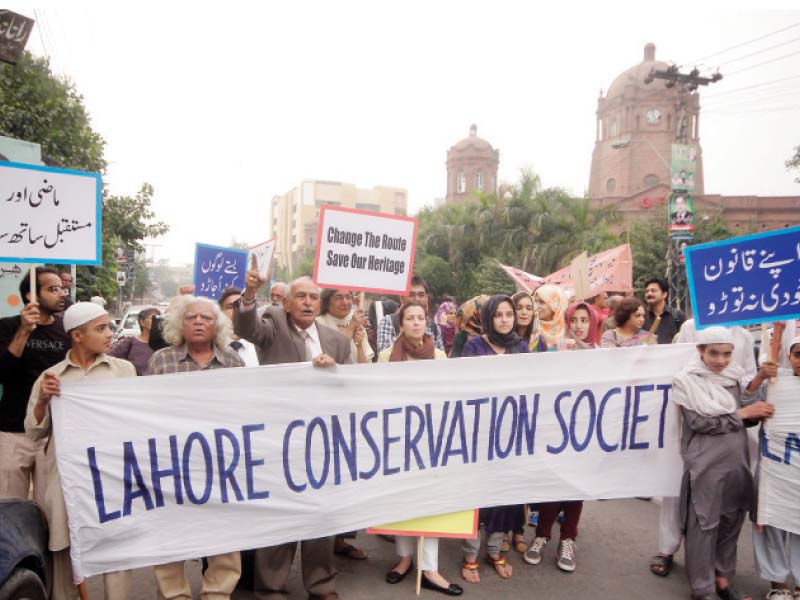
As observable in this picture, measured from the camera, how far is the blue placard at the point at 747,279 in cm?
350

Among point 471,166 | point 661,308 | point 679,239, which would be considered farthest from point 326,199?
point 661,308

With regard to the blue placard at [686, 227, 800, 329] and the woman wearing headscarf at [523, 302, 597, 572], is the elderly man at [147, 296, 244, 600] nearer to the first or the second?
the woman wearing headscarf at [523, 302, 597, 572]

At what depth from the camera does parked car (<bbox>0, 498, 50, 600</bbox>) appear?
7.95ft

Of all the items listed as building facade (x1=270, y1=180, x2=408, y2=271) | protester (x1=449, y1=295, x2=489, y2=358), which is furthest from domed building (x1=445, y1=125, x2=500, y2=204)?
protester (x1=449, y1=295, x2=489, y2=358)

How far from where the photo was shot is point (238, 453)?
10.8ft

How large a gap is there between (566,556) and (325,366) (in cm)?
210

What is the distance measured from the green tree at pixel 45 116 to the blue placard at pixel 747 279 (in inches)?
448

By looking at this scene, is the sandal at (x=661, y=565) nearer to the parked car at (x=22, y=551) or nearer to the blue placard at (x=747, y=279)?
the blue placard at (x=747, y=279)

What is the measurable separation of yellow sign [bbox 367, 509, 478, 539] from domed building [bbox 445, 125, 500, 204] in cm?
6979

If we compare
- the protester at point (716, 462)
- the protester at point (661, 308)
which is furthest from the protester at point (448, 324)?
the protester at point (716, 462)

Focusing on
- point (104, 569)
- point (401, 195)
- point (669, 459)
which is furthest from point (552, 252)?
point (401, 195)

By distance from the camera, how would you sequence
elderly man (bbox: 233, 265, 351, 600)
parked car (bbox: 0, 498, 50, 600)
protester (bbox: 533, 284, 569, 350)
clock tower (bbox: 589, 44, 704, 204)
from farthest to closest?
clock tower (bbox: 589, 44, 704, 204), protester (bbox: 533, 284, 569, 350), elderly man (bbox: 233, 265, 351, 600), parked car (bbox: 0, 498, 50, 600)

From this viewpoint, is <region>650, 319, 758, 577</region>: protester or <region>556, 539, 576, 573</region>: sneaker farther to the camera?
<region>556, 539, 576, 573</region>: sneaker

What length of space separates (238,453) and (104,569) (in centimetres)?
82
